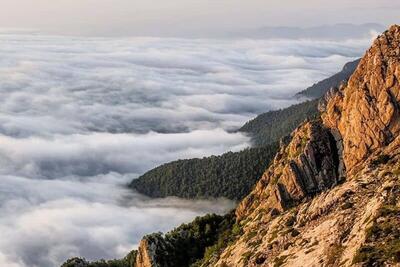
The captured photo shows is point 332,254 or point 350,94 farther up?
point 350,94

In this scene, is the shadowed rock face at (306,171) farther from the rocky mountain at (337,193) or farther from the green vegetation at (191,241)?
the green vegetation at (191,241)

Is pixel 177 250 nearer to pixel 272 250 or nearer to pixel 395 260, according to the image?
pixel 272 250

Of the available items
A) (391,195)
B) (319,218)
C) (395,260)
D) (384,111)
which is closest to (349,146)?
(384,111)

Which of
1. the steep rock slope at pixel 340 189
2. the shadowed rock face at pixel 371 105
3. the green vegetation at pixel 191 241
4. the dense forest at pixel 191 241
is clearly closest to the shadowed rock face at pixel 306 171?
the steep rock slope at pixel 340 189

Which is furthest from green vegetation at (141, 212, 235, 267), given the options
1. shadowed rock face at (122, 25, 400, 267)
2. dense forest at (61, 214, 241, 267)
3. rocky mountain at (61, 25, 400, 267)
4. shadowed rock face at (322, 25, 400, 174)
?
shadowed rock face at (322, 25, 400, 174)

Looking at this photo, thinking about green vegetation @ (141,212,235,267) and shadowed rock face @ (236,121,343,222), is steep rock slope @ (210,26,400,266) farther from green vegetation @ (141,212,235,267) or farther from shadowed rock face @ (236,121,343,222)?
green vegetation @ (141,212,235,267)

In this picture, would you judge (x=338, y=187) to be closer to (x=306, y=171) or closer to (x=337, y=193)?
(x=337, y=193)
